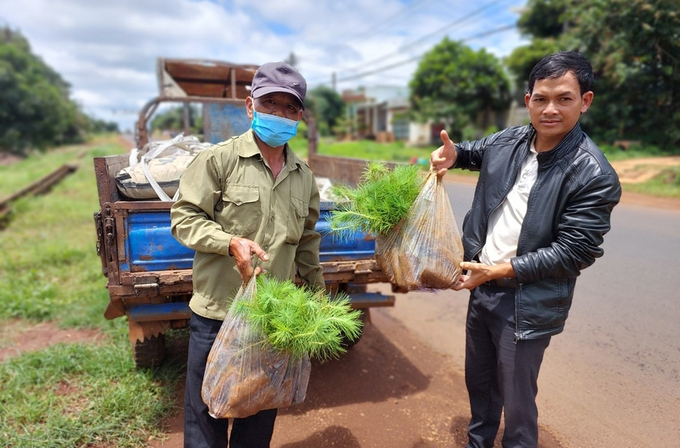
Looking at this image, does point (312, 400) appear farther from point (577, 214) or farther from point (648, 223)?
point (648, 223)

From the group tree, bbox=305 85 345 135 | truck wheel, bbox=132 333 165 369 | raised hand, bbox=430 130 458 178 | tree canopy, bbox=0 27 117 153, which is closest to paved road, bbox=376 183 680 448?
raised hand, bbox=430 130 458 178

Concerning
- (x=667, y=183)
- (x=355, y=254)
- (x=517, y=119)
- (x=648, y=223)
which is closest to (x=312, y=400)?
(x=355, y=254)

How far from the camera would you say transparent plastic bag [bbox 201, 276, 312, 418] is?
6.05 feet

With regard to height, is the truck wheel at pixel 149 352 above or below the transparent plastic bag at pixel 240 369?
below

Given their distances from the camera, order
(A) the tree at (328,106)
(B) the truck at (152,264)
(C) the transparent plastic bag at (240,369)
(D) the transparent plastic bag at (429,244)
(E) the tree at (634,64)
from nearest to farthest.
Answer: (C) the transparent plastic bag at (240,369)
(D) the transparent plastic bag at (429,244)
(B) the truck at (152,264)
(E) the tree at (634,64)
(A) the tree at (328,106)

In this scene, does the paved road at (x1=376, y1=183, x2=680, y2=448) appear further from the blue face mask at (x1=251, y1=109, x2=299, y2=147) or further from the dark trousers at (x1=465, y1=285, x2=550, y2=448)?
the blue face mask at (x1=251, y1=109, x2=299, y2=147)

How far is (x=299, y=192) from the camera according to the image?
6.87 feet

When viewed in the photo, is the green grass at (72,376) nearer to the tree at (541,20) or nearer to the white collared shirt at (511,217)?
the white collared shirt at (511,217)

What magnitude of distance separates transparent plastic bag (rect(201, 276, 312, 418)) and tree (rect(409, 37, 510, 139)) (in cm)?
2325

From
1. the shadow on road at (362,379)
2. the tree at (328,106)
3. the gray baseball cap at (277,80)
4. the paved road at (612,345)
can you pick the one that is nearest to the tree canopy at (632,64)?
the paved road at (612,345)

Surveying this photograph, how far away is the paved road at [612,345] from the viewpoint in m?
2.77

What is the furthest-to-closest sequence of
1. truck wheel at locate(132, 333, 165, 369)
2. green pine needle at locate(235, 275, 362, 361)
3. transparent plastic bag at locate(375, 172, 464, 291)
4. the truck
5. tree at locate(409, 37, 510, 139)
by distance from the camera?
1. tree at locate(409, 37, 510, 139)
2. truck wheel at locate(132, 333, 165, 369)
3. the truck
4. transparent plastic bag at locate(375, 172, 464, 291)
5. green pine needle at locate(235, 275, 362, 361)

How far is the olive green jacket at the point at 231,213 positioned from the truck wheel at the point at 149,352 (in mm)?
1361

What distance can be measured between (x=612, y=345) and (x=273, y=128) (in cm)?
335
